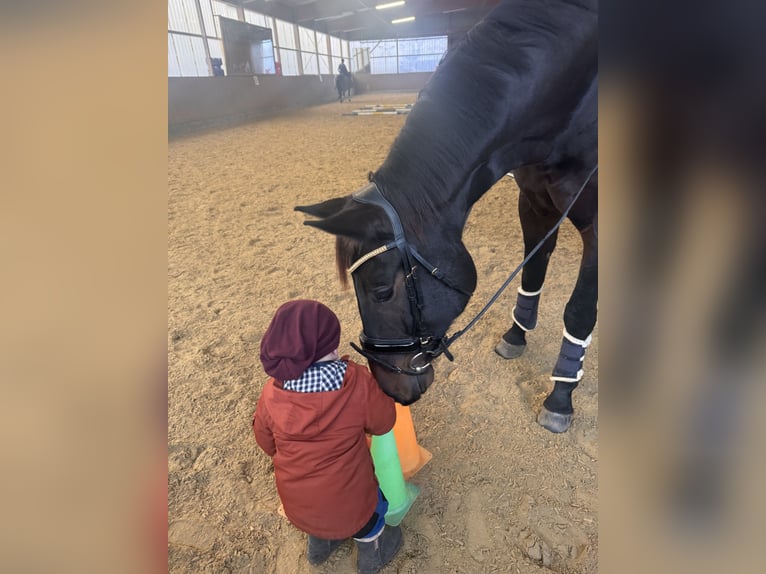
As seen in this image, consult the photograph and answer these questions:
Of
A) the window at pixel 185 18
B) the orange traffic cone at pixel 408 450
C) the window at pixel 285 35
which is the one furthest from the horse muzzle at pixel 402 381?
the window at pixel 285 35

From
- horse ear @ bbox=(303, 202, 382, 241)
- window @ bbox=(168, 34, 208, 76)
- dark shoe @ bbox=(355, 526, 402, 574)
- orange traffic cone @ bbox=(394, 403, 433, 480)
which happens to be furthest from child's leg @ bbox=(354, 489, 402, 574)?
window @ bbox=(168, 34, 208, 76)

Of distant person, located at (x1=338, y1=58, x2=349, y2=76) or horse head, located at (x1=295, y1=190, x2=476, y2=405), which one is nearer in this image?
horse head, located at (x1=295, y1=190, x2=476, y2=405)

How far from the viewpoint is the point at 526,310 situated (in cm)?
265

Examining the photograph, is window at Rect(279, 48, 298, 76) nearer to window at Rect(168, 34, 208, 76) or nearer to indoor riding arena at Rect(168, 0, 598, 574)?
window at Rect(168, 34, 208, 76)

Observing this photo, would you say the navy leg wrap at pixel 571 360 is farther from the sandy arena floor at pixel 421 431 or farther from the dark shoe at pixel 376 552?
the dark shoe at pixel 376 552

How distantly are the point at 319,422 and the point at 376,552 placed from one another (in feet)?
2.03

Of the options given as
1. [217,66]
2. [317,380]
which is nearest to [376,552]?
[317,380]

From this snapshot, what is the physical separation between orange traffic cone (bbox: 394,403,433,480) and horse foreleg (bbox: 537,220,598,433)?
0.65 meters

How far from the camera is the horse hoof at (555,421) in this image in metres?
2.16

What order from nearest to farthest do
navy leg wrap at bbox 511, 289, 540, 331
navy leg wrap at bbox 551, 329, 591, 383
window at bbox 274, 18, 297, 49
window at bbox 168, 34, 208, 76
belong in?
navy leg wrap at bbox 551, 329, 591, 383, navy leg wrap at bbox 511, 289, 540, 331, window at bbox 168, 34, 208, 76, window at bbox 274, 18, 297, 49

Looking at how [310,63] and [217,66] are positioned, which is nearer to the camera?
[217,66]

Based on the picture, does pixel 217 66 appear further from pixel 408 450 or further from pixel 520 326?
pixel 408 450

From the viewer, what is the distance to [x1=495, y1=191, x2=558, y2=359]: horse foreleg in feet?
8.04

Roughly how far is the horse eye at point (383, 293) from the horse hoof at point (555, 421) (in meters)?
1.19
